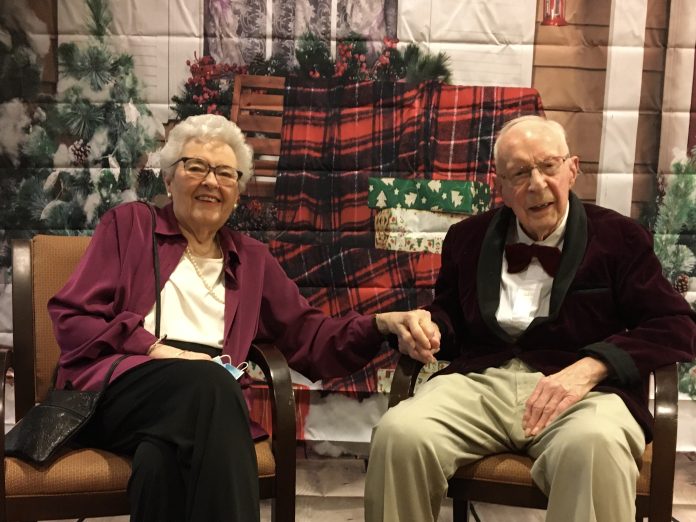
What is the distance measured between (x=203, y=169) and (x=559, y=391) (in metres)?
1.19

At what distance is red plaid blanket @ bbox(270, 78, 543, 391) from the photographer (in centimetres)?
261

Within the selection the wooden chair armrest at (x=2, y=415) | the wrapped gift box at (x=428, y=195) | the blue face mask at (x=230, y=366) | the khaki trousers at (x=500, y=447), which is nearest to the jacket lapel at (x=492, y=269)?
the khaki trousers at (x=500, y=447)

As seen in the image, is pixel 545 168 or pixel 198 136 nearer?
pixel 545 168

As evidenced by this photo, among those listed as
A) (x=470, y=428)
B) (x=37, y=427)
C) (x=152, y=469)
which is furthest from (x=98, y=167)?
(x=470, y=428)

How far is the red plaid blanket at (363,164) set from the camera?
261cm

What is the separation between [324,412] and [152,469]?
122 cm

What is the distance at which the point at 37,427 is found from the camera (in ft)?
5.33

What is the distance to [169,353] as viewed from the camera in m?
1.81

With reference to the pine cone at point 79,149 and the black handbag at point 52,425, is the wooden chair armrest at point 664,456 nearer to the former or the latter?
the black handbag at point 52,425

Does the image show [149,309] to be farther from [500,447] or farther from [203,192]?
[500,447]

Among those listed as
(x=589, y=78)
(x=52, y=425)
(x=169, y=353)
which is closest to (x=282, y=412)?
(x=169, y=353)

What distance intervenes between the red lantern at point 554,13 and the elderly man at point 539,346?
0.79 metres

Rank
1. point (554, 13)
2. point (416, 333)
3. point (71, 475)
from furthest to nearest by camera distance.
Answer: point (554, 13)
point (416, 333)
point (71, 475)

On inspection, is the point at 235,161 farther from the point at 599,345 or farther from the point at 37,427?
the point at 599,345
